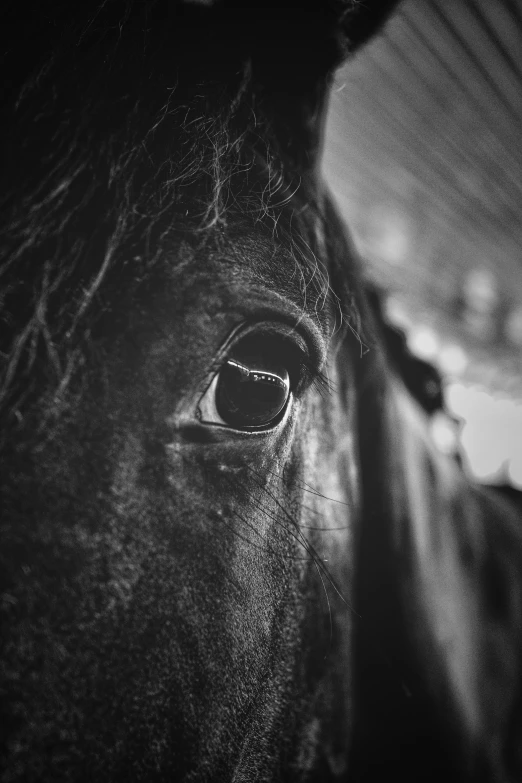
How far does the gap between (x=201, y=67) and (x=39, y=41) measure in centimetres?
18

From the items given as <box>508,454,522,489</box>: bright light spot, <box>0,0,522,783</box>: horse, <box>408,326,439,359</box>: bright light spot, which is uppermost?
<box>408,326,439,359</box>: bright light spot

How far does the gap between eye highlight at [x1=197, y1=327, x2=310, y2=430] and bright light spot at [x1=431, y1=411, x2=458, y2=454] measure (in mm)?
1069

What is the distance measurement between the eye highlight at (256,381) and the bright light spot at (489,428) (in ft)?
16.4

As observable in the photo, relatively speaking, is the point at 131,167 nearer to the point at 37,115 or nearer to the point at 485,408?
the point at 37,115

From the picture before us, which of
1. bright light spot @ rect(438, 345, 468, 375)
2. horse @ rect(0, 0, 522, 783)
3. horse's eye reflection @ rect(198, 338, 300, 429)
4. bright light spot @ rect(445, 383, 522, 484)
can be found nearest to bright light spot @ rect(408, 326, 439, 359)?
bright light spot @ rect(438, 345, 468, 375)

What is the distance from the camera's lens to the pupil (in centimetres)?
49

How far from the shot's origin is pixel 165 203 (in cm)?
44

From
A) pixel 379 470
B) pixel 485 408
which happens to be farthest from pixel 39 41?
pixel 485 408

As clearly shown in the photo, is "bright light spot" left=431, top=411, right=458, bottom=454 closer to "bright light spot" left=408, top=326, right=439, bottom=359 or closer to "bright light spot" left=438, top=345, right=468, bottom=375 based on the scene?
"bright light spot" left=408, top=326, right=439, bottom=359

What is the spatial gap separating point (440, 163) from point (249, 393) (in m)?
2.09

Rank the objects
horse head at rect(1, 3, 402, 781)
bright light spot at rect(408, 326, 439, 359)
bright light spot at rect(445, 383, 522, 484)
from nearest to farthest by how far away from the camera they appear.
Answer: horse head at rect(1, 3, 402, 781), bright light spot at rect(408, 326, 439, 359), bright light spot at rect(445, 383, 522, 484)

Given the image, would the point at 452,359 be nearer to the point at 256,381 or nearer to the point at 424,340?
the point at 424,340

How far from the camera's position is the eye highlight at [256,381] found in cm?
48

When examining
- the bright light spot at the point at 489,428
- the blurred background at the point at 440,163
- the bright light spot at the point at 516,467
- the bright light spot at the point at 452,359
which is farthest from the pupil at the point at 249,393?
the bright light spot at the point at 516,467
